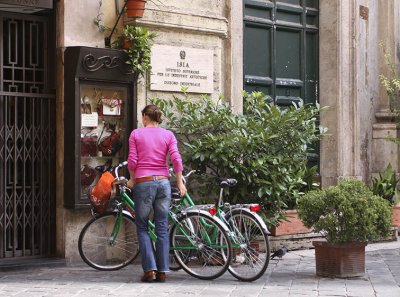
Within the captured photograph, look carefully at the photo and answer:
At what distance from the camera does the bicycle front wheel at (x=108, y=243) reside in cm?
1034

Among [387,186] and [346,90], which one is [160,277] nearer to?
[387,186]

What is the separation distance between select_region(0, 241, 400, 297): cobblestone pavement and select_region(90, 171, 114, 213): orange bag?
2.40 feet

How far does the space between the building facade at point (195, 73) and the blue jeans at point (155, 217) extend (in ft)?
A: 4.89

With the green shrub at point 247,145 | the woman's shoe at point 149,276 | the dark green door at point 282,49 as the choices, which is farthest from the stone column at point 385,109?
the woman's shoe at point 149,276

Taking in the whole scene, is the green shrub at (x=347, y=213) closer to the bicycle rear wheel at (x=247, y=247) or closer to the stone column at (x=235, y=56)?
the bicycle rear wheel at (x=247, y=247)

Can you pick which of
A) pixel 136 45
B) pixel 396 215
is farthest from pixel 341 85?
pixel 136 45

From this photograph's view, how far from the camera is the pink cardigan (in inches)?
373

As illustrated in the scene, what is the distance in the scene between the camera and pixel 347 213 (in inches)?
376

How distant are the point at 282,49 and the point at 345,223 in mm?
4944

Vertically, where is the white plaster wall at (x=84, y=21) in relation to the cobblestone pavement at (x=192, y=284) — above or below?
above

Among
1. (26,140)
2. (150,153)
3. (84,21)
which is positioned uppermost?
(84,21)

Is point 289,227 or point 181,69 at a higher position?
point 181,69

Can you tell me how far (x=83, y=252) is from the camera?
1039 centimetres

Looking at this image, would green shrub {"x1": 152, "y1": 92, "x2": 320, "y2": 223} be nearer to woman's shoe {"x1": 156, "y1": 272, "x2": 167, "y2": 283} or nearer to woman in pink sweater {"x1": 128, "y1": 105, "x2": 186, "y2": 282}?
woman in pink sweater {"x1": 128, "y1": 105, "x2": 186, "y2": 282}
